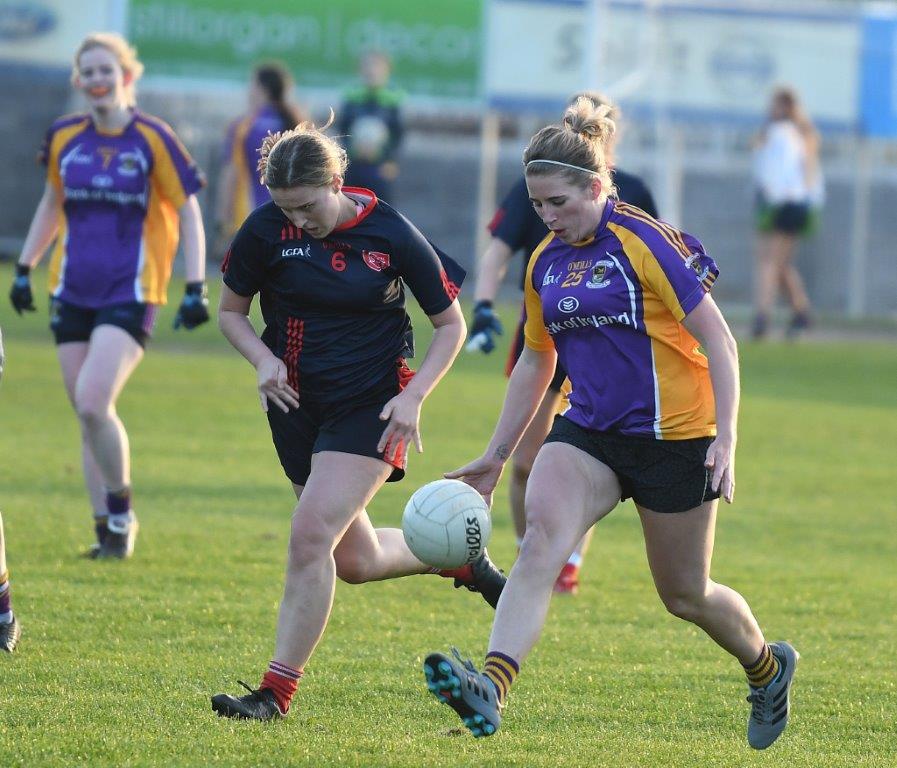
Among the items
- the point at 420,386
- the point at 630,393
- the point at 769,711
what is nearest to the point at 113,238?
the point at 420,386

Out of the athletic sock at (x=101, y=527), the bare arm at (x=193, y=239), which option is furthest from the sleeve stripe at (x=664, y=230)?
the athletic sock at (x=101, y=527)

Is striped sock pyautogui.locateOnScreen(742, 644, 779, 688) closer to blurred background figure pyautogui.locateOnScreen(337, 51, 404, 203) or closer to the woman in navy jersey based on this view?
the woman in navy jersey

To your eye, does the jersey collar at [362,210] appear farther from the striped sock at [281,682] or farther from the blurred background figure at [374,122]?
the blurred background figure at [374,122]

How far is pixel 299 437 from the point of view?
18.2 feet

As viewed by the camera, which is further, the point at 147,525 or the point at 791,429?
the point at 791,429

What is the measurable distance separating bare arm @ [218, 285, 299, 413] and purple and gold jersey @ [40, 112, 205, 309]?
2427 mm

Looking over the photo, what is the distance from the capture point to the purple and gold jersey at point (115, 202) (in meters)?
7.88

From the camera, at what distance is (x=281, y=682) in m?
5.21

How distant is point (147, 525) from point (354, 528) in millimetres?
3504

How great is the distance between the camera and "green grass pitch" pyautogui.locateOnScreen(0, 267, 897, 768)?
16.7 ft

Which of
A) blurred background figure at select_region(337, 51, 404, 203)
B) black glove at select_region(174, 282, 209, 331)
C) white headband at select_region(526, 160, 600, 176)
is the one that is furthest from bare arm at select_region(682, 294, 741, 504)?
blurred background figure at select_region(337, 51, 404, 203)

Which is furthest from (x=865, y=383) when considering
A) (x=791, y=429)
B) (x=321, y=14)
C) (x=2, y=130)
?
(x=2, y=130)

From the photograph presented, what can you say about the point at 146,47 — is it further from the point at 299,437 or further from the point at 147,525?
the point at 299,437

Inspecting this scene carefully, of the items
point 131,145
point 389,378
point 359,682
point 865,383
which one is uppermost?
point 131,145
